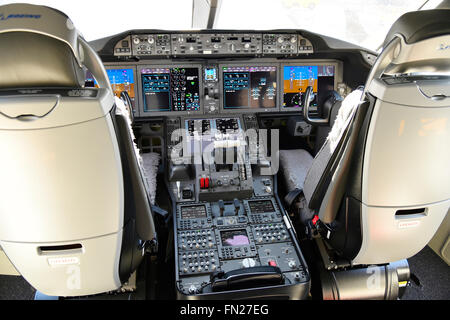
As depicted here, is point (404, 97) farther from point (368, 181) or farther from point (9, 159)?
point (9, 159)

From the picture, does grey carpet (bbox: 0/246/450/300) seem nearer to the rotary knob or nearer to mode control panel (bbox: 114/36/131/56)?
the rotary knob

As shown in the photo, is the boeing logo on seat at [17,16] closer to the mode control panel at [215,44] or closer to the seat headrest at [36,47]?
the seat headrest at [36,47]

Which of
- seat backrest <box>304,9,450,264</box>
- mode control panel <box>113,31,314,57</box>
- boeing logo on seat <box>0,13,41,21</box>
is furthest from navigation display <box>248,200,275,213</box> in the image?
boeing logo on seat <box>0,13,41,21</box>

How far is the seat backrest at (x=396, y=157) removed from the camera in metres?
1.24

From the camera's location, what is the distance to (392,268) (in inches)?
70.7

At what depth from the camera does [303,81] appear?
2830 millimetres

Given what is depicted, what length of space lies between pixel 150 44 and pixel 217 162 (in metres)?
0.90

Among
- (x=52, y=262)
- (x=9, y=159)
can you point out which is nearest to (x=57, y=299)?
(x=52, y=262)

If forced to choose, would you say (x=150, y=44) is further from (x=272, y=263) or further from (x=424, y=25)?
(x=424, y=25)

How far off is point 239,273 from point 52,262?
0.75 meters

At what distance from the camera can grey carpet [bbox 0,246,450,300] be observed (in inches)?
85.2

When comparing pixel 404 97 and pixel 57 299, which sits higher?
pixel 404 97

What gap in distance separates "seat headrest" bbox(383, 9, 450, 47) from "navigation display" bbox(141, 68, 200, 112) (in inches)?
66.2

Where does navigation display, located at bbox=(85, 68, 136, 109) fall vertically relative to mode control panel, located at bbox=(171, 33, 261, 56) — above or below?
below
